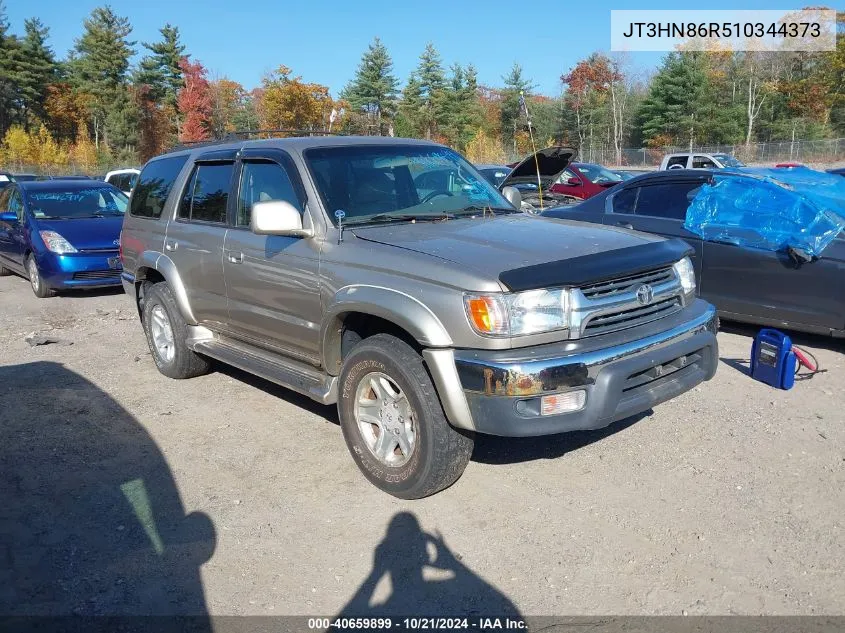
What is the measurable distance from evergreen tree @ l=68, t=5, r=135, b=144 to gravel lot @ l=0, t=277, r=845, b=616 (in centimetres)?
5868

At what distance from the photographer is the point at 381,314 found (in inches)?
152

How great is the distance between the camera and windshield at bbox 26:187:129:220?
35.8 feet

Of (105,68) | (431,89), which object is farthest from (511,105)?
(105,68)

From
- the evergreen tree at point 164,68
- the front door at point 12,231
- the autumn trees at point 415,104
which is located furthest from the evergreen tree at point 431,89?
the front door at point 12,231

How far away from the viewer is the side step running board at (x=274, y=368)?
4473 mm

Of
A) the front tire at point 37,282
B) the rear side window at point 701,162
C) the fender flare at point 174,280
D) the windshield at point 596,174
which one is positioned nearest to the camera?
the fender flare at point 174,280

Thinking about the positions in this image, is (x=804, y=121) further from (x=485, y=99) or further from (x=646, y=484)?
(x=646, y=484)

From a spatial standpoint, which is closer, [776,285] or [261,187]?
[261,187]

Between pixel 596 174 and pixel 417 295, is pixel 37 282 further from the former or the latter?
pixel 596 174

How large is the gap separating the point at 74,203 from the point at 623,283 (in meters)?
9.86

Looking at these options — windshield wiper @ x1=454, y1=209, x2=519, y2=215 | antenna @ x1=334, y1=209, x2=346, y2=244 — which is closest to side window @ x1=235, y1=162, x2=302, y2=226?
antenna @ x1=334, y1=209, x2=346, y2=244

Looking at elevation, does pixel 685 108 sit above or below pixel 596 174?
above

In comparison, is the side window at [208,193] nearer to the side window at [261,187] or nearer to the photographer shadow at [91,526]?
the side window at [261,187]

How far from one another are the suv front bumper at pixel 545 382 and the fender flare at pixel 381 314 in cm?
10
